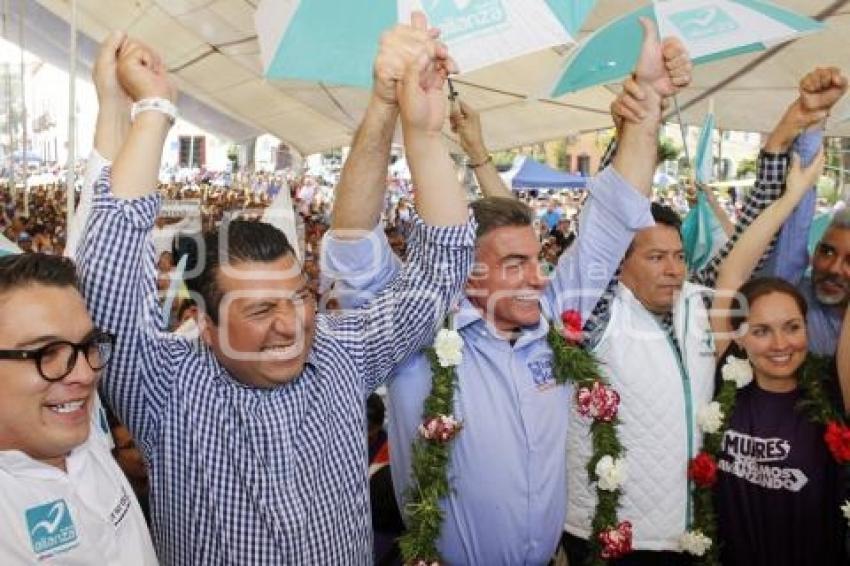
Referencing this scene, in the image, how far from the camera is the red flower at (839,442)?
2.35 m

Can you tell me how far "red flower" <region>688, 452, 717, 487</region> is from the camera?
253cm

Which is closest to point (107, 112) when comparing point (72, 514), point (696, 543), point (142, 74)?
point (142, 74)

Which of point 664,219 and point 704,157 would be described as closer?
point 664,219

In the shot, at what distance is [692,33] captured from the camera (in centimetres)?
444

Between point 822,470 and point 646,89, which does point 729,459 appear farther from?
point 646,89

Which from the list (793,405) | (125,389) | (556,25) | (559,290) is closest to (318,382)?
(125,389)

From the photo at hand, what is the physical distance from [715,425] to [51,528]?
6.26 ft

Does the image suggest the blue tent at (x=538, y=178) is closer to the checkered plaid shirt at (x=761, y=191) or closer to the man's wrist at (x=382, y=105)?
the checkered plaid shirt at (x=761, y=191)

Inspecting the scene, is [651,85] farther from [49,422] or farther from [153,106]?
[49,422]

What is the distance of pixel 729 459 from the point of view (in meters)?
2.55

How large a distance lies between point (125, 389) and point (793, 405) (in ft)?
6.38

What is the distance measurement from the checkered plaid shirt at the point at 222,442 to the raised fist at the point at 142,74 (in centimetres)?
22

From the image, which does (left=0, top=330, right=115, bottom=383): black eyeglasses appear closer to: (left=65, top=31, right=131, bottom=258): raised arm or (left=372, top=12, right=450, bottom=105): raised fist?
(left=65, top=31, right=131, bottom=258): raised arm

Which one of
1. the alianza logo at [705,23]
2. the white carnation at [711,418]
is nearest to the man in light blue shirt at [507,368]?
the white carnation at [711,418]
